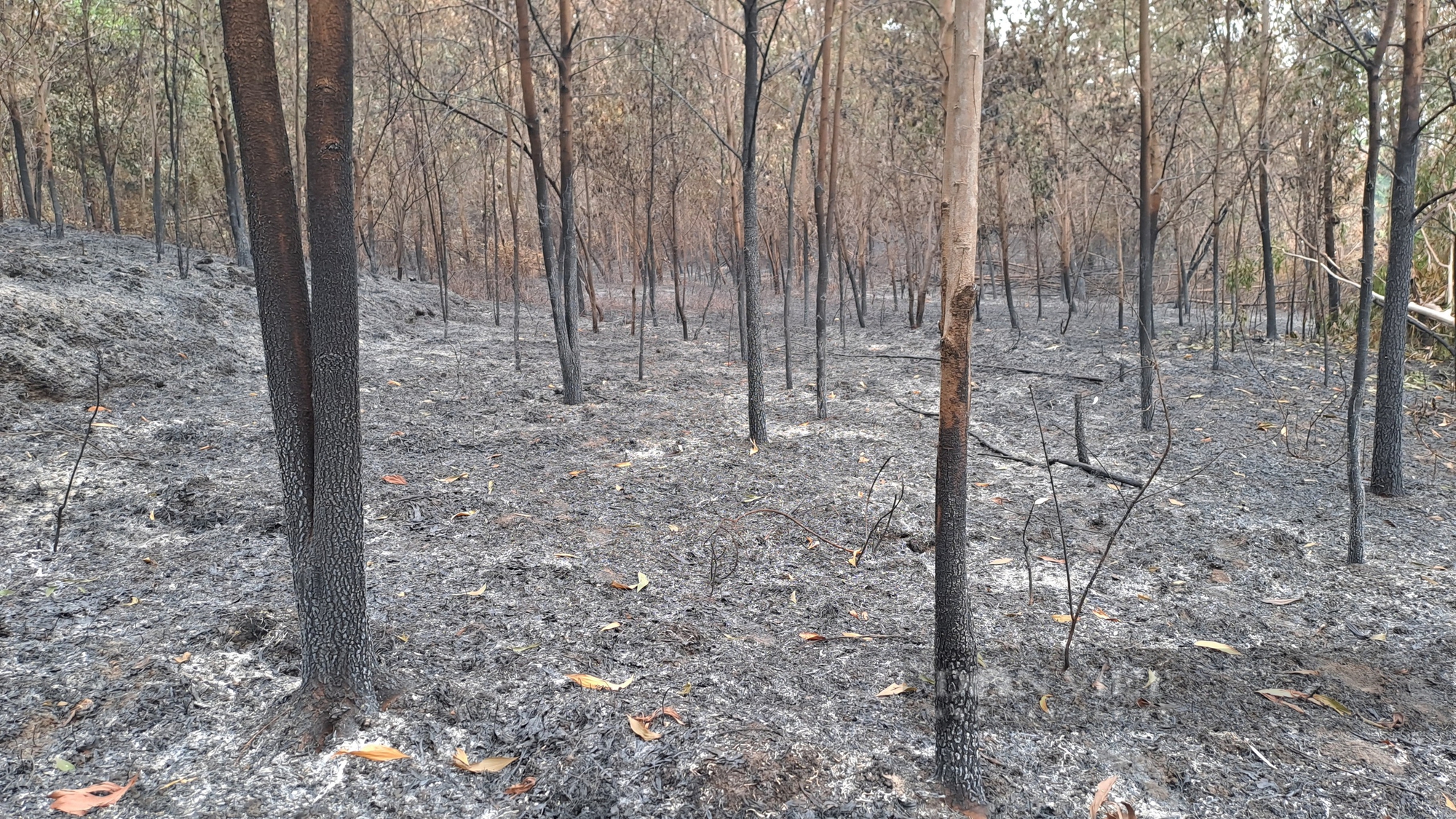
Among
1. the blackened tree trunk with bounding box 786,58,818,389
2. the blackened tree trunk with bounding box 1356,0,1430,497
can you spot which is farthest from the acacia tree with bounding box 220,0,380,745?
the blackened tree trunk with bounding box 1356,0,1430,497

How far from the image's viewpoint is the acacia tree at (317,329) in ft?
7.98

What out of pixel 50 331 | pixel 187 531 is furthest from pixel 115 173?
pixel 187 531

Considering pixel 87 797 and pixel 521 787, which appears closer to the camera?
pixel 87 797

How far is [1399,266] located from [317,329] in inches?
212

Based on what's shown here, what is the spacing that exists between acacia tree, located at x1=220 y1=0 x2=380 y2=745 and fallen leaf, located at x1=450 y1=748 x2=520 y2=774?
0.41 m

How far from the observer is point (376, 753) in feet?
8.13

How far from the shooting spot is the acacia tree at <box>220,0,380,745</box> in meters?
2.43

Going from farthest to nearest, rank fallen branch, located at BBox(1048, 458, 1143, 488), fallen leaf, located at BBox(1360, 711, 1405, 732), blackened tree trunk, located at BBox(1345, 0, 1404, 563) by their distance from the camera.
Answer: blackened tree trunk, located at BBox(1345, 0, 1404, 563) → fallen branch, located at BBox(1048, 458, 1143, 488) → fallen leaf, located at BBox(1360, 711, 1405, 732)

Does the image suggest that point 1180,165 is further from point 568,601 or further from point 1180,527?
point 568,601

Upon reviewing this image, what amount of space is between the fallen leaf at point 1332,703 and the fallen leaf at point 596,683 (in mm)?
2443

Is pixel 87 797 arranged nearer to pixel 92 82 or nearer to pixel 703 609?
pixel 703 609

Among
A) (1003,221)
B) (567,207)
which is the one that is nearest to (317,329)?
(567,207)

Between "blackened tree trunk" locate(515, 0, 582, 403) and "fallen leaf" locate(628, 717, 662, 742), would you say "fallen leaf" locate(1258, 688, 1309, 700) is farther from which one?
"blackened tree trunk" locate(515, 0, 582, 403)

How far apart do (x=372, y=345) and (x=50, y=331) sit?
3636 mm
